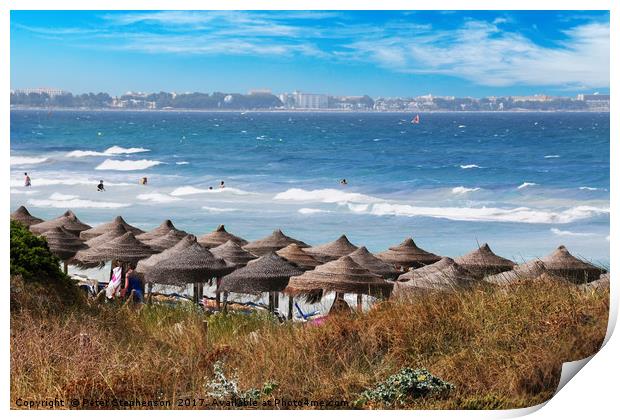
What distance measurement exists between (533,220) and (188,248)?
14.0ft

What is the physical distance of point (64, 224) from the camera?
527 inches

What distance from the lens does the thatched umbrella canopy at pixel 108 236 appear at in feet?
45.0

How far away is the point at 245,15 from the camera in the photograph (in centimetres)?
1205

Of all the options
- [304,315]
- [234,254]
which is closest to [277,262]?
[234,254]

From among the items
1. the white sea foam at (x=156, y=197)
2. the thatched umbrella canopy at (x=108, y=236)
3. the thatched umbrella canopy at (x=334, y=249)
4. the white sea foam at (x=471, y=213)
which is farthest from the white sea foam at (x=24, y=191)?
the white sea foam at (x=471, y=213)

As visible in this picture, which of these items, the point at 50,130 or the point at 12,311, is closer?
the point at 12,311

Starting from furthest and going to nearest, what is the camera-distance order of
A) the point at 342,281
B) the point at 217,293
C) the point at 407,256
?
the point at 217,293
the point at 407,256
the point at 342,281

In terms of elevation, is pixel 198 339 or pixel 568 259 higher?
pixel 568 259

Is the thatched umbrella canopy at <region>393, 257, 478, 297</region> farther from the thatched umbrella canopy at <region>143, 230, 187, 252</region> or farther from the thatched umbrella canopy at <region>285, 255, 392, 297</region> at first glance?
the thatched umbrella canopy at <region>143, 230, 187, 252</region>

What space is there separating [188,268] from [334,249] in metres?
2.02

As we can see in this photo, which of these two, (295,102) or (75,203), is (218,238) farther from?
(295,102)
